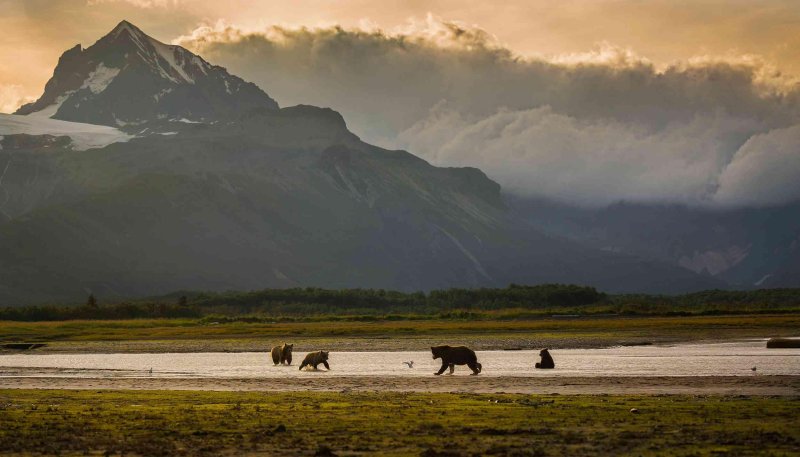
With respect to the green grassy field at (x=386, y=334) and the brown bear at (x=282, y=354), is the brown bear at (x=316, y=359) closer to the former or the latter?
the brown bear at (x=282, y=354)

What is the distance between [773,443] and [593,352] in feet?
163

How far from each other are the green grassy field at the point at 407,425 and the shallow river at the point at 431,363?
14.7 meters

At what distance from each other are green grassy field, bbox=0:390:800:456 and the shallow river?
577 inches

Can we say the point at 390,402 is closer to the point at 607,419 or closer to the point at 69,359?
the point at 607,419

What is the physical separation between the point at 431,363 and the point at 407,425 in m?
33.7

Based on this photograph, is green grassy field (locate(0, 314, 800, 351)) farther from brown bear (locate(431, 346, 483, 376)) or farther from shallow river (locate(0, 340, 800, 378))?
brown bear (locate(431, 346, 483, 376))

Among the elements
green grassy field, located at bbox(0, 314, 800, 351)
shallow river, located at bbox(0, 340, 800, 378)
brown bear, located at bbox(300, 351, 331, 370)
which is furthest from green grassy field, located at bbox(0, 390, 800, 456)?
green grassy field, located at bbox(0, 314, 800, 351)

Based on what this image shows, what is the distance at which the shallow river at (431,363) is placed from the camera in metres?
54.3

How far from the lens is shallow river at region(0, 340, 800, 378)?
54281mm

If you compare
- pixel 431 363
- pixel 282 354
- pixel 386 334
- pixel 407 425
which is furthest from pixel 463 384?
pixel 386 334

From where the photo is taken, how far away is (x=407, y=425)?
31906mm

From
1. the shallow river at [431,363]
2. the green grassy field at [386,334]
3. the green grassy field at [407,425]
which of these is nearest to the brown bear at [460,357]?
the shallow river at [431,363]

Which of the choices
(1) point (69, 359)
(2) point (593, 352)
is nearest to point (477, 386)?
(2) point (593, 352)

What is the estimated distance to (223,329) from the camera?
133 m
